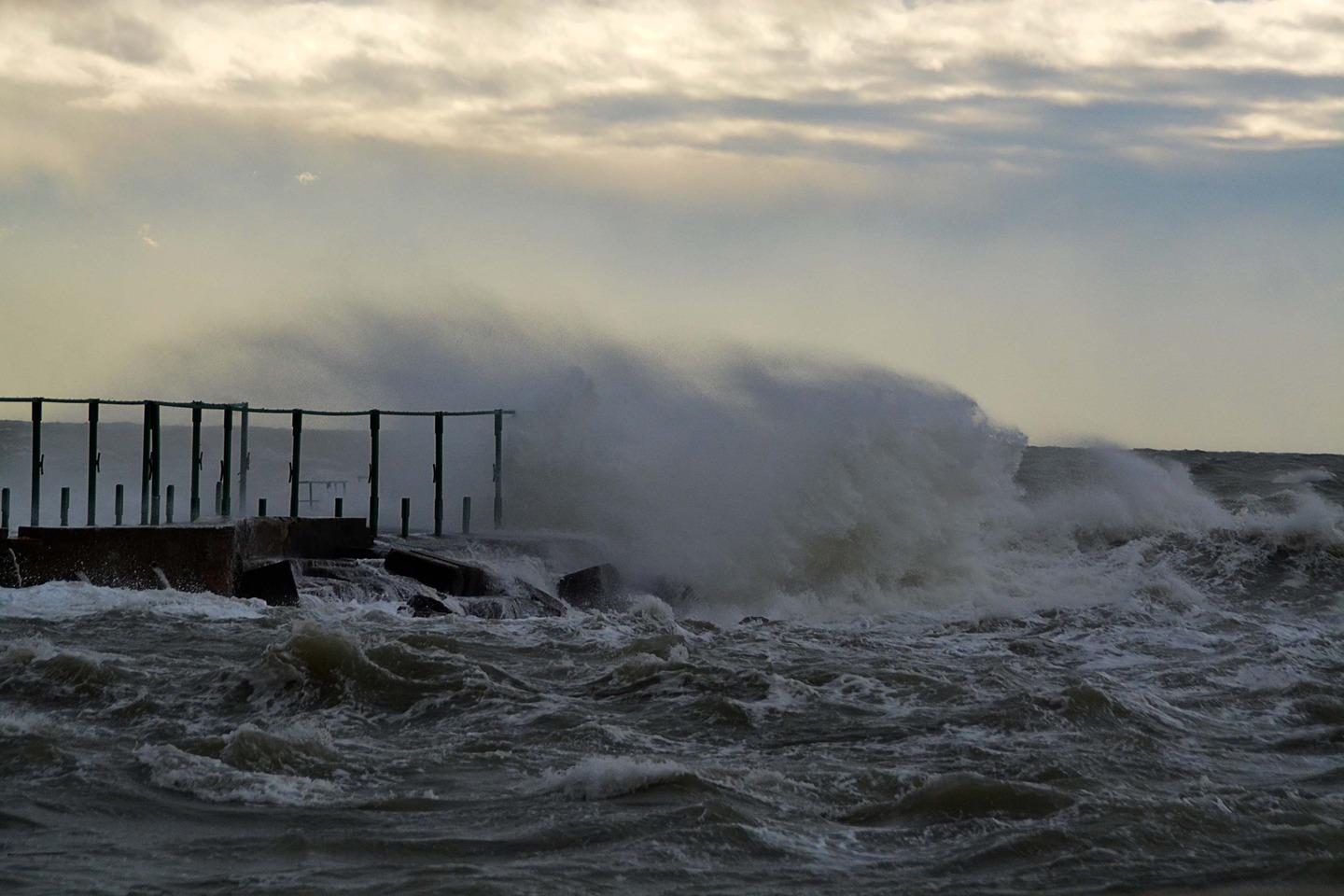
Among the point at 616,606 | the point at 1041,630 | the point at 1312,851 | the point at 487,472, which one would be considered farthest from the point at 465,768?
the point at 487,472

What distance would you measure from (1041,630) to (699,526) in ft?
25.5

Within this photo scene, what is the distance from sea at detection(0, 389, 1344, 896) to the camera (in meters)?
6.07

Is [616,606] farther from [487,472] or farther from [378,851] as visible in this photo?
[378,851]

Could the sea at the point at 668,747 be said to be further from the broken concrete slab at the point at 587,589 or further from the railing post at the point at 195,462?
the railing post at the point at 195,462

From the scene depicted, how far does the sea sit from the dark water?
1.1 inches

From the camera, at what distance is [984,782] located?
23.9ft

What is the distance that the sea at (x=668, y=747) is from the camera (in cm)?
607

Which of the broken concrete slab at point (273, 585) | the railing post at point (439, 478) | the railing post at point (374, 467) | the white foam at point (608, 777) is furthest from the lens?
the railing post at point (439, 478)

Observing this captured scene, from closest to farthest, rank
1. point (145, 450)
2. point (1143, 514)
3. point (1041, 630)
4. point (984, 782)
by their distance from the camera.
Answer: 1. point (984, 782)
2. point (1041, 630)
3. point (145, 450)
4. point (1143, 514)

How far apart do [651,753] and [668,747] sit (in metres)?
0.25

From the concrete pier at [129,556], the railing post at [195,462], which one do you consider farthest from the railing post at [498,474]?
the concrete pier at [129,556]

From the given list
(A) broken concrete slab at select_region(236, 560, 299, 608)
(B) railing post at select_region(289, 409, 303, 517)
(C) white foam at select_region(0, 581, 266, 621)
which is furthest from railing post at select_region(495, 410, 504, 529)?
(C) white foam at select_region(0, 581, 266, 621)

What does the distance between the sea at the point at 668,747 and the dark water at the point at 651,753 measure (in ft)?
0.09

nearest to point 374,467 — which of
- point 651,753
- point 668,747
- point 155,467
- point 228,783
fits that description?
point 155,467
